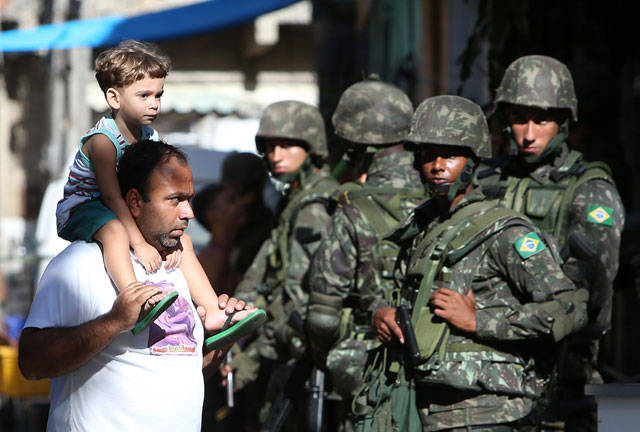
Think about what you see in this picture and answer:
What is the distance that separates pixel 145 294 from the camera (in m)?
3.71

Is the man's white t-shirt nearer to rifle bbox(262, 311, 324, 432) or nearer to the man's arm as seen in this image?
the man's arm

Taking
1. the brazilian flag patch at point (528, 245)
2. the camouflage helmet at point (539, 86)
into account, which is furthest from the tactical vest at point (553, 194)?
the brazilian flag patch at point (528, 245)

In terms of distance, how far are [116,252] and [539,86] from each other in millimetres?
2809

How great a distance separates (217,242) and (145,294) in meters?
5.09

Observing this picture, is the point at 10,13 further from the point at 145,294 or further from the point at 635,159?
the point at 145,294

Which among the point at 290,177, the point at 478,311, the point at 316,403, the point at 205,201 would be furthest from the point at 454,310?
the point at 205,201

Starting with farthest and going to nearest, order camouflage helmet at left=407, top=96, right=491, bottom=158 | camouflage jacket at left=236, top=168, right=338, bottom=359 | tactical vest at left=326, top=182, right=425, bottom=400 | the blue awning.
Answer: the blue awning, camouflage jacket at left=236, top=168, right=338, bottom=359, tactical vest at left=326, top=182, right=425, bottom=400, camouflage helmet at left=407, top=96, right=491, bottom=158

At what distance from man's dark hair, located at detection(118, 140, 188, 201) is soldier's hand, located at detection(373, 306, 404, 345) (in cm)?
129

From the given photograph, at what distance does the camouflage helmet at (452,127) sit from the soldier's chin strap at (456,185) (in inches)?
2.8

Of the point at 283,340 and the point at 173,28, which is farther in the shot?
the point at 173,28

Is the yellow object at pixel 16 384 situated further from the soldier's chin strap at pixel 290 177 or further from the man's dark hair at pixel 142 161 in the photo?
the man's dark hair at pixel 142 161

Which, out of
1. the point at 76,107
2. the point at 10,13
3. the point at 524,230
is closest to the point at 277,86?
the point at 10,13

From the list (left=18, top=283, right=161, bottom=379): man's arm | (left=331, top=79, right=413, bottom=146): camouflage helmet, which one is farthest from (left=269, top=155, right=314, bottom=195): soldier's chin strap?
(left=18, top=283, right=161, bottom=379): man's arm

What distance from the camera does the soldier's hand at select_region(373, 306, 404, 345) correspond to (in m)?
5.03
